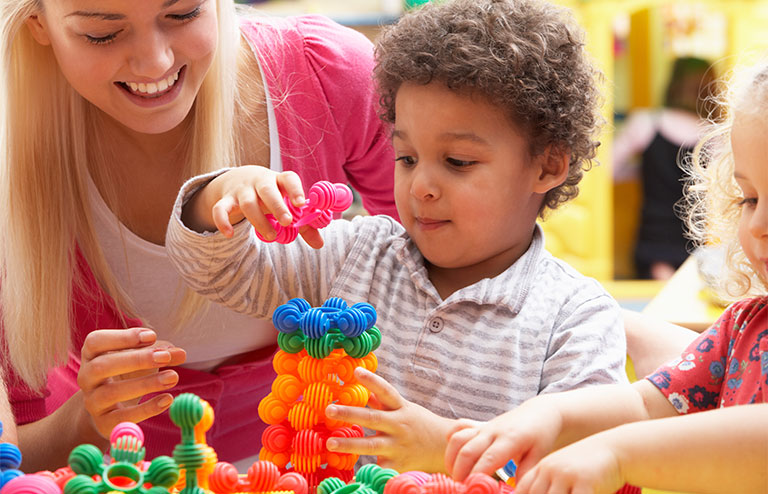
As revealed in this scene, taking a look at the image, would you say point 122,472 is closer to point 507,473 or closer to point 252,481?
point 252,481

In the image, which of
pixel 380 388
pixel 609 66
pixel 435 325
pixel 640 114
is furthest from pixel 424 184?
pixel 640 114

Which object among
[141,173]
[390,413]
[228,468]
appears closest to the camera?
[228,468]

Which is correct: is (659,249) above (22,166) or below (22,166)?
below

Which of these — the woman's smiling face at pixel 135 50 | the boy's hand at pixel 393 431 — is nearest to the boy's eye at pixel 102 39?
the woman's smiling face at pixel 135 50

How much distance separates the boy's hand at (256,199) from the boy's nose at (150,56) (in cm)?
15

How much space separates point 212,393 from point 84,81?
45cm

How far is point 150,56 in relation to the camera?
100 cm

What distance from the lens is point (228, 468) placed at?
67 centimetres

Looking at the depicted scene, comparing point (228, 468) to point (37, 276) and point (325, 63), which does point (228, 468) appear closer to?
point (37, 276)

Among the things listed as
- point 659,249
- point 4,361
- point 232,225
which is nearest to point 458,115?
point 232,225

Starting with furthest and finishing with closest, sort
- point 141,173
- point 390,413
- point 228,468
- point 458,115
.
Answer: point 141,173 < point 458,115 < point 390,413 < point 228,468

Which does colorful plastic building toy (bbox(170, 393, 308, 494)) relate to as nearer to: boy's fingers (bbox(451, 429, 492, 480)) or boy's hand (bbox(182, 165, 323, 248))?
boy's fingers (bbox(451, 429, 492, 480))

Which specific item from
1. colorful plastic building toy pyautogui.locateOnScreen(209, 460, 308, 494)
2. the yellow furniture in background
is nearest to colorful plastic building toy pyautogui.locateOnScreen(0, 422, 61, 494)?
colorful plastic building toy pyautogui.locateOnScreen(209, 460, 308, 494)

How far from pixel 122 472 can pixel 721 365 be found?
55cm
